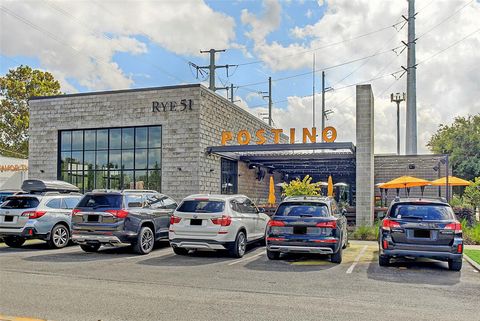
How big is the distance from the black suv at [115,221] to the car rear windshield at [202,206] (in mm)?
1387

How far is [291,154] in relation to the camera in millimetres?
25688

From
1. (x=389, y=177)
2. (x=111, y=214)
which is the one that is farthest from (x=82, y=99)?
(x=389, y=177)

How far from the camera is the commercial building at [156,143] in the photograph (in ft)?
67.1

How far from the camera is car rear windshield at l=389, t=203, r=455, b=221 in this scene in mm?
10402

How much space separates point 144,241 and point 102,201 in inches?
62.1

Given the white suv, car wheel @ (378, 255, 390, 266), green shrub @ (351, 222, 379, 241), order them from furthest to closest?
green shrub @ (351, 222, 379, 241) → the white suv → car wheel @ (378, 255, 390, 266)

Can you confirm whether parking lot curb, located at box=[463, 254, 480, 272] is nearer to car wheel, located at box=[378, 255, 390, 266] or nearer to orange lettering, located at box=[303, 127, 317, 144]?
car wheel, located at box=[378, 255, 390, 266]

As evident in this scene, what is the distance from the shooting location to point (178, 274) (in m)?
9.62

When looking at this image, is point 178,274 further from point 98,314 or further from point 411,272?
point 411,272

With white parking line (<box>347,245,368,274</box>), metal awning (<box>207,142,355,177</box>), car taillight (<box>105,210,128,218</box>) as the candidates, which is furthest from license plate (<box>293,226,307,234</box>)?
metal awning (<box>207,142,355,177</box>)

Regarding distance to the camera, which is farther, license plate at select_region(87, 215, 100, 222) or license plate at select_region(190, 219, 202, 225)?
license plate at select_region(87, 215, 100, 222)

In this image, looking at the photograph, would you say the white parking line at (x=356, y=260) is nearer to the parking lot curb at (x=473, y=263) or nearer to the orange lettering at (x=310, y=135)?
the parking lot curb at (x=473, y=263)

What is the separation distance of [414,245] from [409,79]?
2972 cm

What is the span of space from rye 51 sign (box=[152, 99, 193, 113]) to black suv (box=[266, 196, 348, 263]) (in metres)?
10.6
